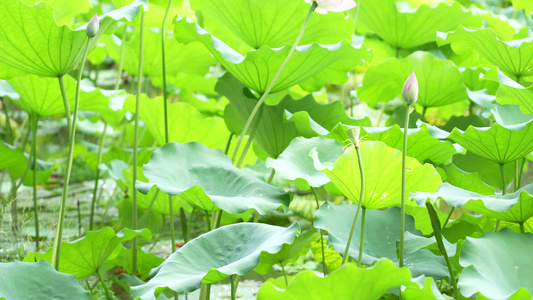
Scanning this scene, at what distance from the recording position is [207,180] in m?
1.25

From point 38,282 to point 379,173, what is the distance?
0.62 metres

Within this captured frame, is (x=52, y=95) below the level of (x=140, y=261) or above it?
above

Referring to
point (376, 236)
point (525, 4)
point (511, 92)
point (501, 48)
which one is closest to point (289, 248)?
point (376, 236)

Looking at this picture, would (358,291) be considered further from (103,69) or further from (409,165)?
(103,69)

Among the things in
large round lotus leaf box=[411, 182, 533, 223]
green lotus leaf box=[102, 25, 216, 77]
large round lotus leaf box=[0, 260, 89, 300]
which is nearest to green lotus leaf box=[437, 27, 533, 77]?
large round lotus leaf box=[411, 182, 533, 223]

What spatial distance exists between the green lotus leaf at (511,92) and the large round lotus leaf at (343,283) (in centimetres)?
51

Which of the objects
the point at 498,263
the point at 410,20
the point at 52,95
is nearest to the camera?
the point at 498,263

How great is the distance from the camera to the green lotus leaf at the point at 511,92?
112 cm

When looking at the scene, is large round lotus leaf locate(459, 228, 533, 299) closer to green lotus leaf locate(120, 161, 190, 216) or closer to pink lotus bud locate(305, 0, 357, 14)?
pink lotus bud locate(305, 0, 357, 14)

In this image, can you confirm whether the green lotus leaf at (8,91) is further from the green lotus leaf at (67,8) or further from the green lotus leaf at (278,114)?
the green lotus leaf at (278,114)

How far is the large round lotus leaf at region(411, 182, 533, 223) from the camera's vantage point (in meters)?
0.92

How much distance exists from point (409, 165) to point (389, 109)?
252 cm

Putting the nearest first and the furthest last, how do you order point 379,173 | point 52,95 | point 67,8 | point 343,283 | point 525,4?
point 343,283 < point 379,173 < point 52,95 < point 67,8 < point 525,4

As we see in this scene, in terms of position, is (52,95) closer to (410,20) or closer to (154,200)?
(154,200)
